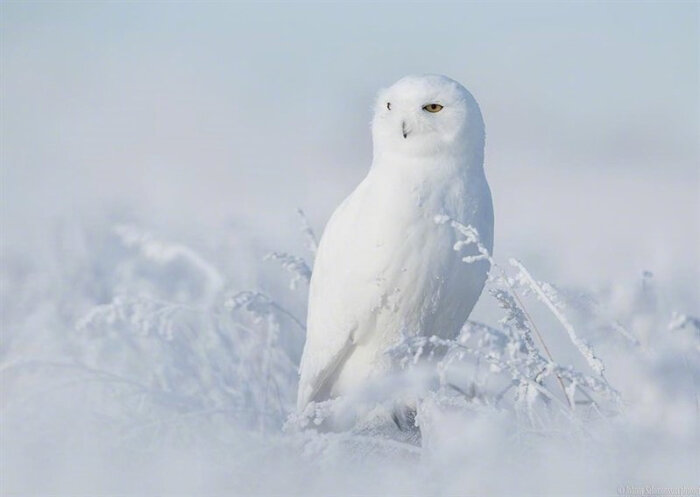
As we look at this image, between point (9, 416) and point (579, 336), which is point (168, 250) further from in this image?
point (579, 336)

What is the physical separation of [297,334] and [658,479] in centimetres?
199

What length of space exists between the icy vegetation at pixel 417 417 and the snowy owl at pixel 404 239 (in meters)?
0.21

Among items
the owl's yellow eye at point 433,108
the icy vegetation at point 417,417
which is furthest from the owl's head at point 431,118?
the icy vegetation at point 417,417

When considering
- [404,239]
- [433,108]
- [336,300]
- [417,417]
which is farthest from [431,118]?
[417,417]

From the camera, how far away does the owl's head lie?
316 centimetres

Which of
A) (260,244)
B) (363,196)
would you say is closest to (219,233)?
(260,244)

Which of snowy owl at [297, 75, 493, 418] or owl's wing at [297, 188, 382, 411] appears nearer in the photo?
snowy owl at [297, 75, 493, 418]

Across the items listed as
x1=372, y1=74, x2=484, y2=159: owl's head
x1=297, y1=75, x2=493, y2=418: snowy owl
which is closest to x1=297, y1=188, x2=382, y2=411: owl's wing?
x1=297, y1=75, x2=493, y2=418: snowy owl

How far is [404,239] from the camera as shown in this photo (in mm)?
3066

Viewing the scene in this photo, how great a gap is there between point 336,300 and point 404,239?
332 mm

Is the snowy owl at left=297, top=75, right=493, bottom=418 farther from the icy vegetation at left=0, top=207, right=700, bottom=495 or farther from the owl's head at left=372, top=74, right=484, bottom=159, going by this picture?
the icy vegetation at left=0, top=207, right=700, bottom=495

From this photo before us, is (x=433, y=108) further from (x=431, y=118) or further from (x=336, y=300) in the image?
(x=336, y=300)

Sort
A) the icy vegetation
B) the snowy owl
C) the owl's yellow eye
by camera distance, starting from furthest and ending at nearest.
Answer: the owl's yellow eye, the snowy owl, the icy vegetation

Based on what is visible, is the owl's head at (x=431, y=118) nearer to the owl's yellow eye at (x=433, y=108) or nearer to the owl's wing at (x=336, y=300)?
the owl's yellow eye at (x=433, y=108)
